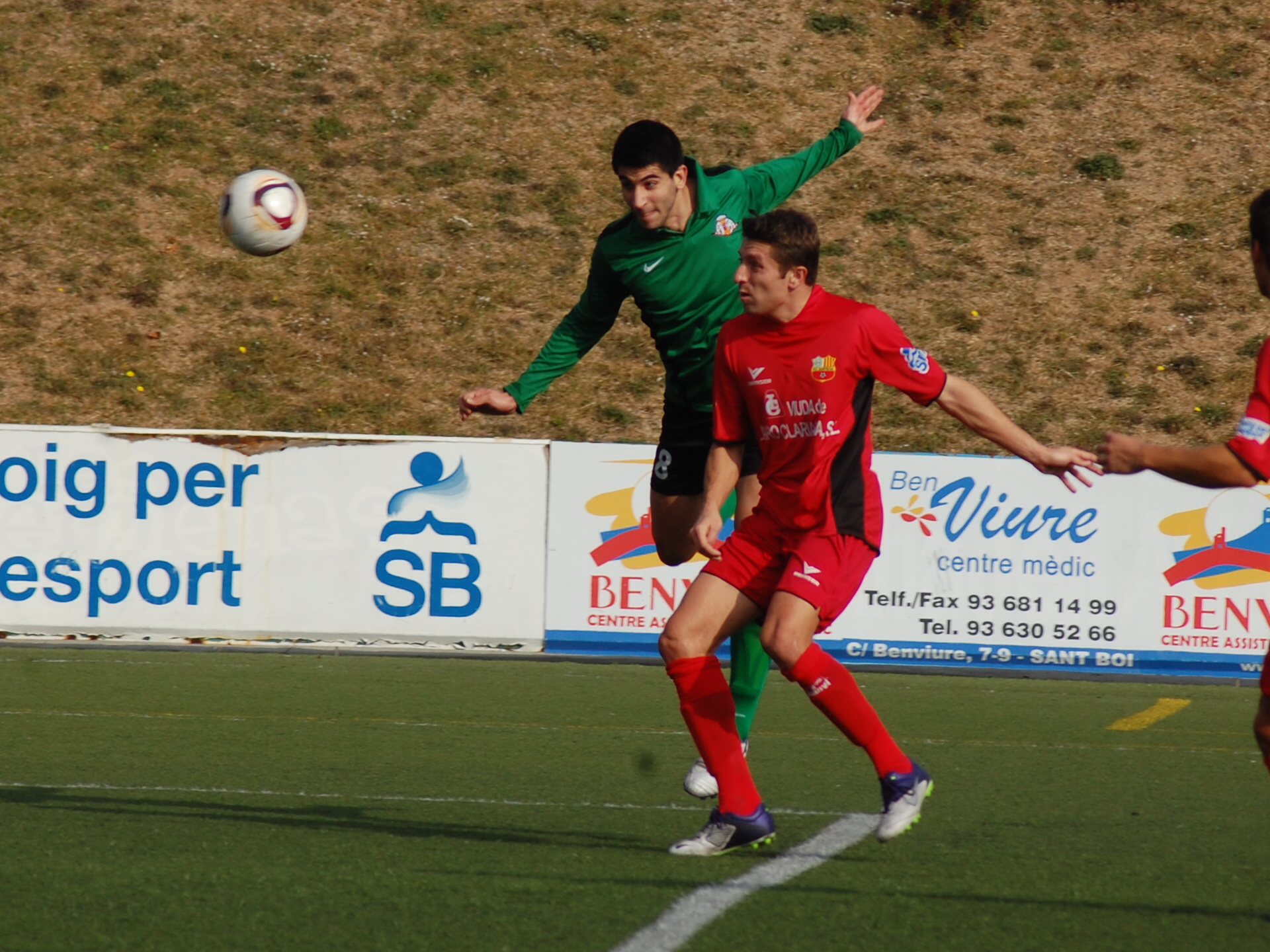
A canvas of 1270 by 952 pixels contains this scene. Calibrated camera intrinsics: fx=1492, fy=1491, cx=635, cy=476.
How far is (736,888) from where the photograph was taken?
420 cm

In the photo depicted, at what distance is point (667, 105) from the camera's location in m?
20.2

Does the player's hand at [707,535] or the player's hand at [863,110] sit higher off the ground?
the player's hand at [863,110]

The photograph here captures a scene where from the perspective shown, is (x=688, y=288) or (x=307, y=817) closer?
(x=307, y=817)

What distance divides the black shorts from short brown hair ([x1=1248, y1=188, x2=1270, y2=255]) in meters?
2.38

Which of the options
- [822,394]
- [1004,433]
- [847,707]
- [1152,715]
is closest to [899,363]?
[822,394]

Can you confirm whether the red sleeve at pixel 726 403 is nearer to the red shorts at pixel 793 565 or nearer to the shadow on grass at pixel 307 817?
the red shorts at pixel 793 565

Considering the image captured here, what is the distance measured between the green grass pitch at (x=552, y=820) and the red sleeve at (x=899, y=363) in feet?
4.77

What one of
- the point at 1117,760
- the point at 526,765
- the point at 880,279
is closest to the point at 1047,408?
the point at 880,279

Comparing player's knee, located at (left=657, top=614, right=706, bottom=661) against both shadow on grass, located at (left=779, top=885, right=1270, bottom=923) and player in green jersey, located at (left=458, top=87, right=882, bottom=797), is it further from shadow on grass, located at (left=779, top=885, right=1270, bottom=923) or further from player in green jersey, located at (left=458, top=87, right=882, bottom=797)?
shadow on grass, located at (left=779, top=885, right=1270, bottom=923)

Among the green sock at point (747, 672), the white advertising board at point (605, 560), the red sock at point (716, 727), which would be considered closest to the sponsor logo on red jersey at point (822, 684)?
the red sock at point (716, 727)

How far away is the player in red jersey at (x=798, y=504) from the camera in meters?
4.47

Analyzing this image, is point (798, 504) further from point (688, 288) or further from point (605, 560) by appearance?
point (605, 560)

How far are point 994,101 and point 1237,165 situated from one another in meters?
3.26

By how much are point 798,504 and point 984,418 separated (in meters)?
0.62
